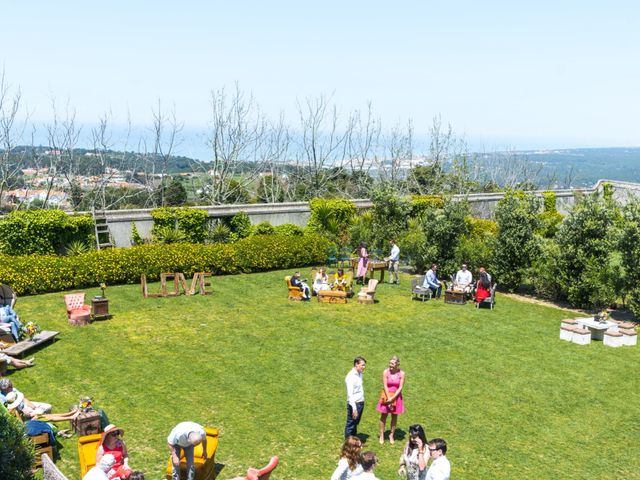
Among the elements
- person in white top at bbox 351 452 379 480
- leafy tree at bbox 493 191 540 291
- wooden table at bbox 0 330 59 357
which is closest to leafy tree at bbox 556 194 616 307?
leafy tree at bbox 493 191 540 291

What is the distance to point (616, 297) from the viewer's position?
19531 mm

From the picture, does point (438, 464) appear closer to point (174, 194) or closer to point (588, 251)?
point (588, 251)

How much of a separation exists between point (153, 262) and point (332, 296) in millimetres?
6191

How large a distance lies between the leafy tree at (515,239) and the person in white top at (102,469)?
16456 millimetres

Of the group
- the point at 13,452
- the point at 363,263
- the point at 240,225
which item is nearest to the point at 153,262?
A: the point at 240,225

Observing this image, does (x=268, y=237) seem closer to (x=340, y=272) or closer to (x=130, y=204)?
(x=340, y=272)

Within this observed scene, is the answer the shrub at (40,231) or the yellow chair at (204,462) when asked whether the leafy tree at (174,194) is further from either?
the yellow chair at (204,462)

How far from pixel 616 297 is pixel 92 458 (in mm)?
16025

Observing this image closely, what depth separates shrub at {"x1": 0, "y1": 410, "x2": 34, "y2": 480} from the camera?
7.46 metres

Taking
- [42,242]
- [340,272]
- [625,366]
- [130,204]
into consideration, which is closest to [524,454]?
[625,366]

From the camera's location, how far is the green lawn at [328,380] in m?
10.6

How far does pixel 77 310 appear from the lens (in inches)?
655

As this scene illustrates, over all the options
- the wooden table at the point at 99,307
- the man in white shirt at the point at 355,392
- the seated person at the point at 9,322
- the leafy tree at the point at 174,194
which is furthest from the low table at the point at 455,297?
the leafy tree at the point at 174,194

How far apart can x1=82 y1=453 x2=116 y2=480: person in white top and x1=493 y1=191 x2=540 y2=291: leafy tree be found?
1646cm
